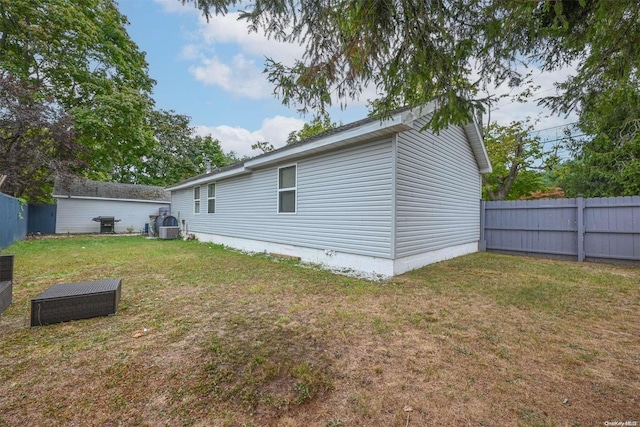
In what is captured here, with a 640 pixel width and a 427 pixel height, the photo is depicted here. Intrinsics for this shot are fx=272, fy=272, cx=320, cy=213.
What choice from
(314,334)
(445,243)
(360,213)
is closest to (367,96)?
(360,213)

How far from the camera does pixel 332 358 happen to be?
235 centimetres

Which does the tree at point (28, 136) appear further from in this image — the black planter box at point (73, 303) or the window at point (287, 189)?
the black planter box at point (73, 303)

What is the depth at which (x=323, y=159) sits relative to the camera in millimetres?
6434

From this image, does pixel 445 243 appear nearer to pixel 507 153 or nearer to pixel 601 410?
pixel 601 410

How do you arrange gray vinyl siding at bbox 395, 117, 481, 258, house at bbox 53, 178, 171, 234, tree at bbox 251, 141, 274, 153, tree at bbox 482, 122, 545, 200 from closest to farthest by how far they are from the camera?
gray vinyl siding at bbox 395, 117, 481, 258, tree at bbox 482, 122, 545, 200, house at bbox 53, 178, 171, 234, tree at bbox 251, 141, 274, 153

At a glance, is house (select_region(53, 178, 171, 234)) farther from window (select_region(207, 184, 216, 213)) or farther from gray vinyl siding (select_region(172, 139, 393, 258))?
gray vinyl siding (select_region(172, 139, 393, 258))

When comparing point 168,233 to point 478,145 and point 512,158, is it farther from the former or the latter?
point 512,158

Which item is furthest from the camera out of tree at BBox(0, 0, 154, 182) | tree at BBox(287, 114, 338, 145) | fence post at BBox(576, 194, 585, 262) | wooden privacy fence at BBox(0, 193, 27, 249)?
tree at BBox(287, 114, 338, 145)

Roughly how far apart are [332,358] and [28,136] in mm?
15362

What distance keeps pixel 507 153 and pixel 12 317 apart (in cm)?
1706

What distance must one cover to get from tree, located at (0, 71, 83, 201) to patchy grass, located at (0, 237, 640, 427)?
9747 millimetres

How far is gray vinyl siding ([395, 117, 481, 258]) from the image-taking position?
536 cm

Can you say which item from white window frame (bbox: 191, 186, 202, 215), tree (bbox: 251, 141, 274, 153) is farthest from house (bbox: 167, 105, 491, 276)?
tree (bbox: 251, 141, 274, 153)

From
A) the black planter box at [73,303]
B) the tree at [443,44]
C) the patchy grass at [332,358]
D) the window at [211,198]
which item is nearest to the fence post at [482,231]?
the patchy grass at [332,358]
